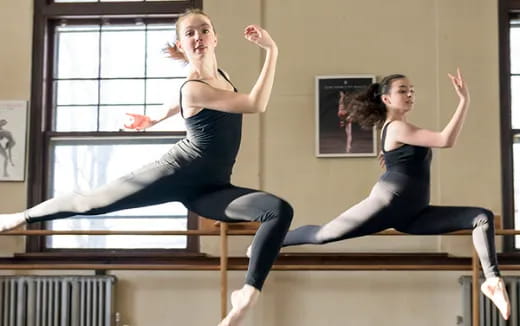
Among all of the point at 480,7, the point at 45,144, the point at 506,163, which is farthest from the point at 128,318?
the point at 480,7

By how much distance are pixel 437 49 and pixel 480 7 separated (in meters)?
0.43

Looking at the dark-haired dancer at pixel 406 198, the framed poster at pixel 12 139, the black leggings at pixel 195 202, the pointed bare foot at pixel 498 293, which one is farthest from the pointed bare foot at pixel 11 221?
the framed poster at pixel 12 139

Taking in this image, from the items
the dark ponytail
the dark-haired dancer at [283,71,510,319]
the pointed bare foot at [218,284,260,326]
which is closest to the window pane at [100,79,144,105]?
the dark ponytail

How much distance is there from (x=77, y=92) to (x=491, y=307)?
11.1 ft

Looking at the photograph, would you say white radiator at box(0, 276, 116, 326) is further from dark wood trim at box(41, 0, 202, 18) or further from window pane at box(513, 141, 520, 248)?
window pane at box(513, 141, 520, 248)

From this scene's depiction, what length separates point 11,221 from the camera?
2951 mm

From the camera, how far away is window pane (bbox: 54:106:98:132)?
555 cm

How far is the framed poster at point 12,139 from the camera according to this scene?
17.7 feet

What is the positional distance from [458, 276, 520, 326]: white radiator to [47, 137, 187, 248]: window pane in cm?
202

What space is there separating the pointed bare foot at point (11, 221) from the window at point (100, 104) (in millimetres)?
2445

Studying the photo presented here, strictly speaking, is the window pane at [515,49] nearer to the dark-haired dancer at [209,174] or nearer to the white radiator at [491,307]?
the white radiator at [491,307]

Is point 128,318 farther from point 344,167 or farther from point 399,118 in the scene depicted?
point 399,118

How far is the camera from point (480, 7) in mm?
5285

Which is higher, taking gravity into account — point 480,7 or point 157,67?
point 480,7
